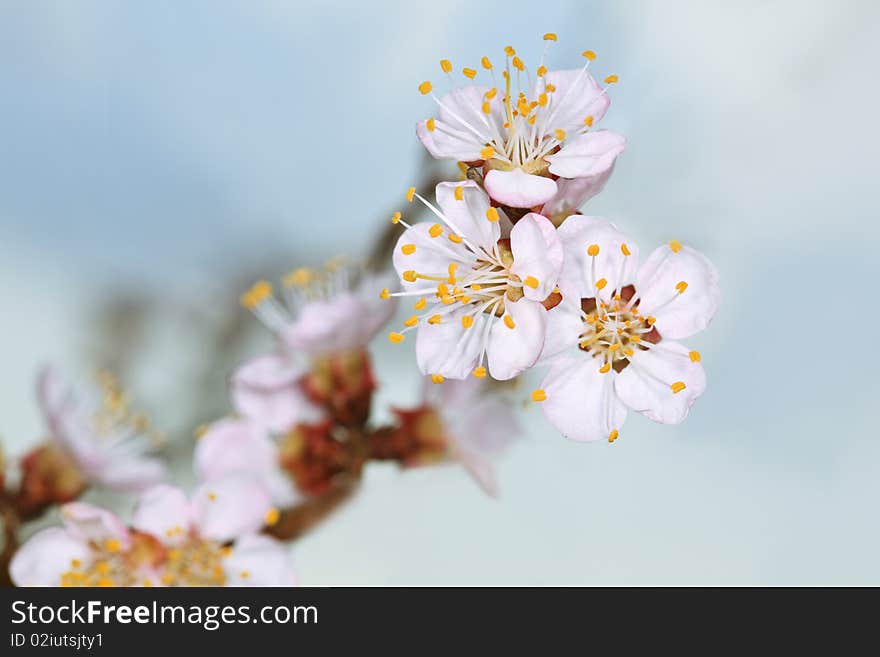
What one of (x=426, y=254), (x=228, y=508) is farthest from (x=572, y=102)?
(x=228, y=508)

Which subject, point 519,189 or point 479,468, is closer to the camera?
point 519,189

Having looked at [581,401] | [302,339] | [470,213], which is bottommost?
[581,401]

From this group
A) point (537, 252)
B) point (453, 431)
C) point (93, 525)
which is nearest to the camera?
point (537, 252)

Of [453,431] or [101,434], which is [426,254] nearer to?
[453,431]

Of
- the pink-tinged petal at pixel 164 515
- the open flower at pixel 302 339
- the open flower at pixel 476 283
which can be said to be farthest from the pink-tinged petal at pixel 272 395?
the open flower at pixel 476 283

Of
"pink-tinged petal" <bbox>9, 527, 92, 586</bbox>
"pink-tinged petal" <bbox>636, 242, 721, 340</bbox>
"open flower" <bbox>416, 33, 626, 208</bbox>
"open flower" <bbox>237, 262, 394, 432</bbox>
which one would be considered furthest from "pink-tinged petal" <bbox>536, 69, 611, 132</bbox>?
→ "pink-tinged petal" <bbox>9, 527, 92, 586</bbox>

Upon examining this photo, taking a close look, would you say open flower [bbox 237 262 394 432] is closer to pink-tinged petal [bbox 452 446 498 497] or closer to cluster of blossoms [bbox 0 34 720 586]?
cluster of blossoms [bbox 0 34 720 586]
